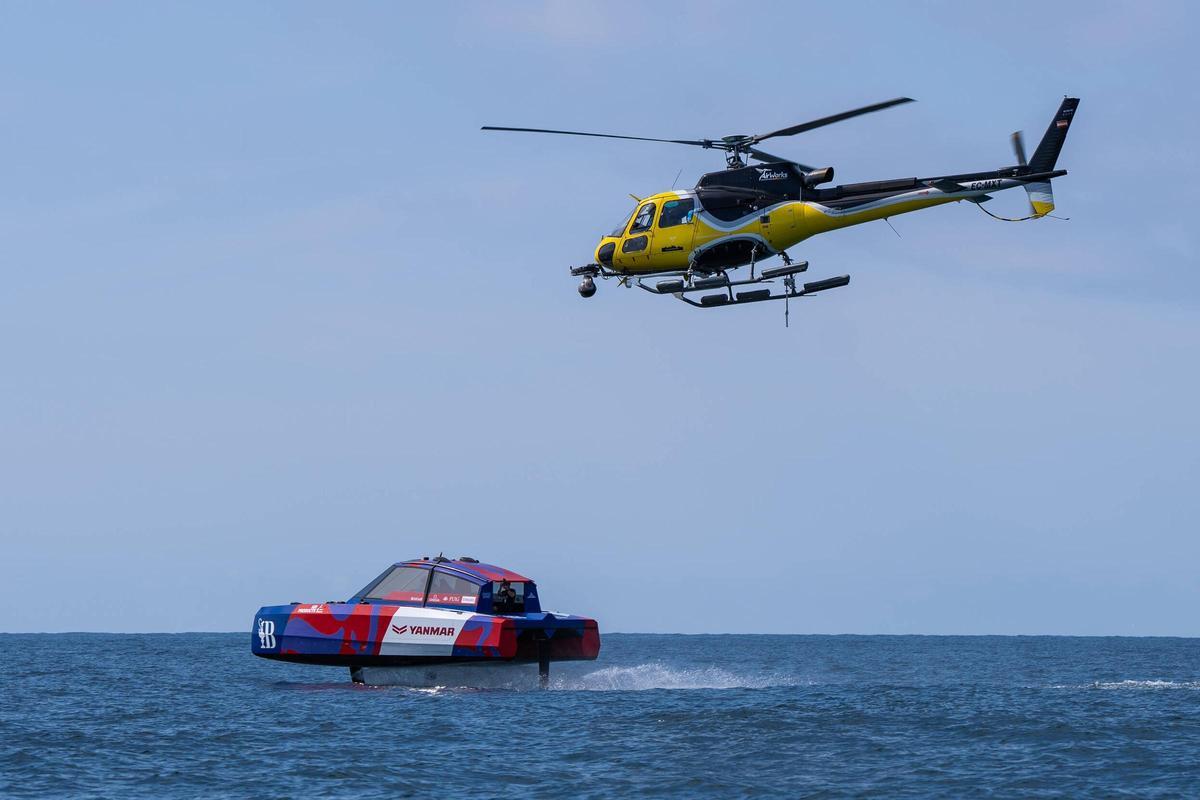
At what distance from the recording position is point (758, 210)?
1090 inches

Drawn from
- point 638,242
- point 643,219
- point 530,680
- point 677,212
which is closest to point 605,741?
point 530,680

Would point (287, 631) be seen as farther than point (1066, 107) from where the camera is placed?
Yes

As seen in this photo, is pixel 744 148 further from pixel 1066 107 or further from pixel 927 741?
pixel 927 741

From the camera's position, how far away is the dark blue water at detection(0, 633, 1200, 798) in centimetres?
1753

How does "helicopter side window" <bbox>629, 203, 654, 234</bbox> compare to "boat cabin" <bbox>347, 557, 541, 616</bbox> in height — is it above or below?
above

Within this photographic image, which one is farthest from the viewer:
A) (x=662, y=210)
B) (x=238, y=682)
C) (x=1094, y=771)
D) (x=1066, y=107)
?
(x=238, y=682)

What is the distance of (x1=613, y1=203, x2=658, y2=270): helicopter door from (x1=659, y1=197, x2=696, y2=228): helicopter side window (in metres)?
0.33

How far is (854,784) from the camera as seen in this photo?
17.3 metres

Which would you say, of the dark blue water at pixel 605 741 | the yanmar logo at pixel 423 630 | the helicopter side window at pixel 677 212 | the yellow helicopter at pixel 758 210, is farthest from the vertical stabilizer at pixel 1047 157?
the yanmar logo at pixel 423 630

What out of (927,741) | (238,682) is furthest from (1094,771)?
(238,682)

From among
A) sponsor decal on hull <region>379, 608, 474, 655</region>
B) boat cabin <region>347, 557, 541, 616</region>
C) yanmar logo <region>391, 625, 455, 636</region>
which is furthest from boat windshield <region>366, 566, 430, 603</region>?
yanmar logo <region>391, 625, 455, 636</region>

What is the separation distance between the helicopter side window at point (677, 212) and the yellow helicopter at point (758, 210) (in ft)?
0.07

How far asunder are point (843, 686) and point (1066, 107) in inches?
550

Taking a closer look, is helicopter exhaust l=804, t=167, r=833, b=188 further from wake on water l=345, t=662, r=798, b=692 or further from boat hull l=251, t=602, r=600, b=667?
wake on water l=345, t=662, r=798, b=692
